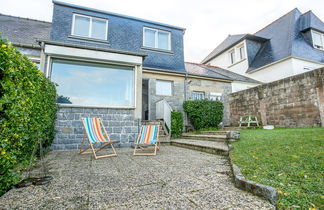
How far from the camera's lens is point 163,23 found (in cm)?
973

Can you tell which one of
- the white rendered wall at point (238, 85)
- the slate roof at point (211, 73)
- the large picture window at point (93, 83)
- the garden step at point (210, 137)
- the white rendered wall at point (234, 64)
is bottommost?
the garden step at point (210, 137)

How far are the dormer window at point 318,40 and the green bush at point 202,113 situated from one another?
1039 cm

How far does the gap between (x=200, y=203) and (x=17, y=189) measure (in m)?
2.12

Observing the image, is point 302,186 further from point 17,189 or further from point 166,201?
point 17,189

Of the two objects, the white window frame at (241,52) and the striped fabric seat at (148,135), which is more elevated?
the white window frame at (241,52)

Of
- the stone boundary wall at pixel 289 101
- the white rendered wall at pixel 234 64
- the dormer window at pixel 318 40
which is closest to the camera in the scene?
the stone boundary wall at pixel 289 101

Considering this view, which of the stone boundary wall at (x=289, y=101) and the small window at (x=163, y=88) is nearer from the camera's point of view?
the stone boundary wall at (x=289, y=101)

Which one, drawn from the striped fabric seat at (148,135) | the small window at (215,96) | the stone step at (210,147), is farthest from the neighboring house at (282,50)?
the striped fabric seat at (148,135)

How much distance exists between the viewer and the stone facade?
17.0 ft

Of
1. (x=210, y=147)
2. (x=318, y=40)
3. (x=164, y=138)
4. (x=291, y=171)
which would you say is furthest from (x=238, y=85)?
(x=291, y=171)

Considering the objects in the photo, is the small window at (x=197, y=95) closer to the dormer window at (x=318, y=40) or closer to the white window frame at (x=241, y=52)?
the white window frame at (x=241, y=52)

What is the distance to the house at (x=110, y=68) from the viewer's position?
17.8 ft

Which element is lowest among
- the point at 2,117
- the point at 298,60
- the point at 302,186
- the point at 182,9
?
the point at 302,186

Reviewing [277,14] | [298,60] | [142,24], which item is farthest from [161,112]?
[277,14]
